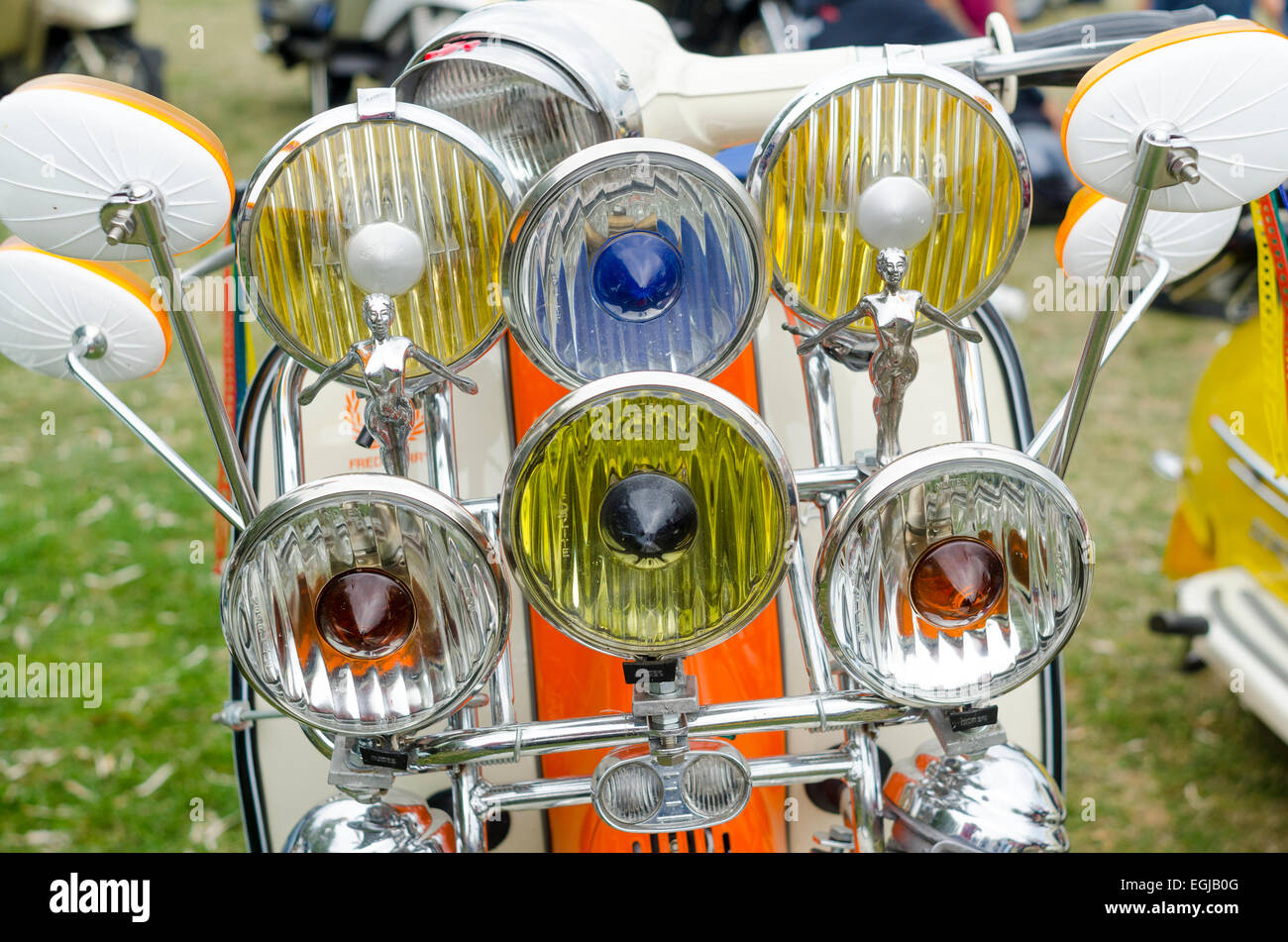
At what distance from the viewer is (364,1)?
235 inches

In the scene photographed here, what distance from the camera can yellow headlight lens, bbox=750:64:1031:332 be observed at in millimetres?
897

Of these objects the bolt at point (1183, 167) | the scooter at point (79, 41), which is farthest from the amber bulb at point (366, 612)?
the scooter at point (79, 41)

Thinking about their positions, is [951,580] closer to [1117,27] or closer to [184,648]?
[1117,27]

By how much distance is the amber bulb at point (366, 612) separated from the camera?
0.89 metres

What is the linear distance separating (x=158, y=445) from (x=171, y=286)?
0.61 feet

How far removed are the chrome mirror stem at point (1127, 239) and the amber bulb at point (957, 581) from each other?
12cm

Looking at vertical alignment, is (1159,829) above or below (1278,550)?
below

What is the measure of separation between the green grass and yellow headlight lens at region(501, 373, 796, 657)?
163 centimetres

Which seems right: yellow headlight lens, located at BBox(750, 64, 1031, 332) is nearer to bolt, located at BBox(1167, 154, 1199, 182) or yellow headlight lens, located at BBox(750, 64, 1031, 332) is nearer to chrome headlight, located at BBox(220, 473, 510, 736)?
bolt, located at BBox(1167, 154, 1199, 182)

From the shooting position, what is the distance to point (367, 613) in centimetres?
89

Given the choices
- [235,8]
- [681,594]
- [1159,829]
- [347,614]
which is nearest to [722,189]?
[681,594]

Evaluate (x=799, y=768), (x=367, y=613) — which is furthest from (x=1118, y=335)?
(x=367, y=613)
